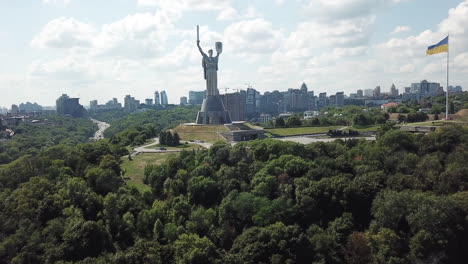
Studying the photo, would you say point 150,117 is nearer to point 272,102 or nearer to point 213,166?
point 272,102

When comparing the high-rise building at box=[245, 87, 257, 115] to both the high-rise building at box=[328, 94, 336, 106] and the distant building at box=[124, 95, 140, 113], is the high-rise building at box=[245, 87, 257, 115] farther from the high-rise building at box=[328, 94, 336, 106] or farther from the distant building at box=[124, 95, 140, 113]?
the distant building at box=[124, 95, 140, 113]

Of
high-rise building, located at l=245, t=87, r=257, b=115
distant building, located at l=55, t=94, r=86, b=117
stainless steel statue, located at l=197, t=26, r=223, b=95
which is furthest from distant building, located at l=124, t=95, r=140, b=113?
stainless steel statue, located at l=197, t=26, r=223, b=95

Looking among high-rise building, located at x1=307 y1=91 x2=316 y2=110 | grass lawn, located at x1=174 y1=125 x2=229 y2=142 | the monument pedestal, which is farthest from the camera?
high-rise building, located at x1=307 y1=91 x2=316 y2=110

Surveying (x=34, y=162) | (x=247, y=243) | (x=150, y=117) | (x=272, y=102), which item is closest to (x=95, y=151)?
(x=34, y=162)

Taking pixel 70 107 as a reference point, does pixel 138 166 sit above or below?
below

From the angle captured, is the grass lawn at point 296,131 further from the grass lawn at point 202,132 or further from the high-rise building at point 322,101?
the high-rise building at point 322,101

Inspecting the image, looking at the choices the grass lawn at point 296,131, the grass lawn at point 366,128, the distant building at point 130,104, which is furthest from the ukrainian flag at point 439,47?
the distant building at point 130,104

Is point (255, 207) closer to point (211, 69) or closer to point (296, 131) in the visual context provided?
point (296, 131)

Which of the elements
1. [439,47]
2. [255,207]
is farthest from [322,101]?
[255,207]
